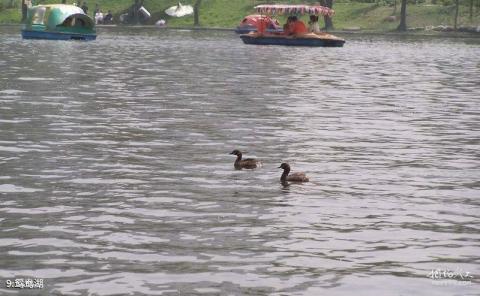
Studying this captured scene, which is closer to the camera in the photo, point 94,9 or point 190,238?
point 190,238

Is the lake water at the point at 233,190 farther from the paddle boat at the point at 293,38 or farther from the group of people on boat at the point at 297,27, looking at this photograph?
the group of people on boat at the point at 297,27

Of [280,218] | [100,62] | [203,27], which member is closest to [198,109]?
[280,218]

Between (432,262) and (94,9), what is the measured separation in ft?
407

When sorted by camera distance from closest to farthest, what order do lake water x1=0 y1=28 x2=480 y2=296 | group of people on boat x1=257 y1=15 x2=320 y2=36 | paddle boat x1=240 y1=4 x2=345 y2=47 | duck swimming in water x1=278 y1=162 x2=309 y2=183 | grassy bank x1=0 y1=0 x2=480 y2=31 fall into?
lake water x1=0 y1=28 x2=480 y2=296, duck swimming in water x1=278 y1=162 x2=309 y2=183, paddle boat x1=240 y1=4 x2=345 y2=47, group of people on boat x1=257 y1=15 x2=320 y2=36, grassy bank x1=0 y1=0 x2=480 y2=31

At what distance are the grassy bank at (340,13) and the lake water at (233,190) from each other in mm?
76305

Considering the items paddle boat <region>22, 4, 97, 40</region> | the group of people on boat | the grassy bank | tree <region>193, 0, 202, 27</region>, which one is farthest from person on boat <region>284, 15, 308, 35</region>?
tree <region>193, 0, 202, 27</region>

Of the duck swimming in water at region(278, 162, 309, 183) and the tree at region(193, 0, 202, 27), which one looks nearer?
the duck swimming in water at region(278, 162, 309, 183)

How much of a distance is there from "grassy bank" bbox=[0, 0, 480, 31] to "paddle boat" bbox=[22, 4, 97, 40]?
40.4m

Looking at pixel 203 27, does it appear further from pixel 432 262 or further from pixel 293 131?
pixel 432 262

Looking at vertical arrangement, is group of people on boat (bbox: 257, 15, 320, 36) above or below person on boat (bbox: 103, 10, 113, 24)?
above

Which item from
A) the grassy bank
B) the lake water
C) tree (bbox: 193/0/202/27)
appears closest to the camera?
the lake water

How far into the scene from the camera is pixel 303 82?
149ft

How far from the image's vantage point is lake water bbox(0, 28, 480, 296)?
1306 centimetres

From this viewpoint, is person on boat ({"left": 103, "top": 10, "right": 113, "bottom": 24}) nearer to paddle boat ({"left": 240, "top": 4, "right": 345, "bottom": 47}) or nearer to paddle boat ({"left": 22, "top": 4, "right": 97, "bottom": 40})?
paddle boat ({"left": 22, "top": 4, "right": 97, "bottom": 40})
